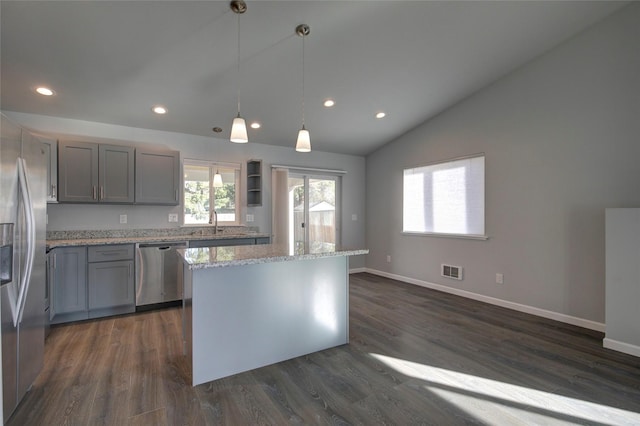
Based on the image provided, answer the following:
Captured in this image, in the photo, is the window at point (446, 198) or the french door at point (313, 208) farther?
the french door at point (313, 208)

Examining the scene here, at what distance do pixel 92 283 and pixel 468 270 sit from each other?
4856 millimetres

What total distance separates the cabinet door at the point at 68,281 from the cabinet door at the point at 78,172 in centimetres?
68

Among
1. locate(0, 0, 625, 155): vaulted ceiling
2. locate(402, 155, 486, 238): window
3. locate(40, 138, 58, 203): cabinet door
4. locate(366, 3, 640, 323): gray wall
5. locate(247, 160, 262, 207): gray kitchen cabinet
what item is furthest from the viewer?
locate(247, 160, 262, 207): gray kitchen cabinet

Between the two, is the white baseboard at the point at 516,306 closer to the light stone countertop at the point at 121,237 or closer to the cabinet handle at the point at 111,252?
the light stone countertop at the point at 121,237

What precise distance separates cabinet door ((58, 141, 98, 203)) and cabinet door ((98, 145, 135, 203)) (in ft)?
0.23

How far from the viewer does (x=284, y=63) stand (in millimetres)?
3256

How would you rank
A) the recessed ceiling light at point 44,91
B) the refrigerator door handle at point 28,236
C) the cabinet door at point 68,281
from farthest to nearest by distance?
the cabinet door at point 68,281
the recessed ceiling light at point 44,91
the refrigerator door handle at point 28,236

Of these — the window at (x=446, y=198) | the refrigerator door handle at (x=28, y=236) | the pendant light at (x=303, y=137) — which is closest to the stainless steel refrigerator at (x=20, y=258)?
the refrigerator door handle at (x=28, y=236)

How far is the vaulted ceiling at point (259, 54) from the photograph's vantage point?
2.53 meters

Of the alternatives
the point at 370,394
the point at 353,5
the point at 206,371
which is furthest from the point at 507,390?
the point at 353,5

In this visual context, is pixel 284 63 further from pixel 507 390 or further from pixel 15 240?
pixel 507 390

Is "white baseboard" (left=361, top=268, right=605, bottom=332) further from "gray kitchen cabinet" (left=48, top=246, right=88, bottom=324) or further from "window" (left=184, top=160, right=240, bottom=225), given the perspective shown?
"gray kitchen cabinet" (left=48, top=246, right=88, bottom=324)

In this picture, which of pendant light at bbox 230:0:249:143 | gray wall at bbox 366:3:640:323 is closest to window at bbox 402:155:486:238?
gray wall at bbox 366:3:640:323

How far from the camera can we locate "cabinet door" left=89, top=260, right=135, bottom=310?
3520 mm
